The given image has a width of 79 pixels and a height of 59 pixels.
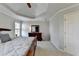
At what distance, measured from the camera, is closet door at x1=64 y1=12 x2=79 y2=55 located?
13.2ft

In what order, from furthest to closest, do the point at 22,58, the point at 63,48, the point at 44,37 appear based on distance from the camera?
1. the point at 44,37
2. the point at 63,48
3. the point at 22,58

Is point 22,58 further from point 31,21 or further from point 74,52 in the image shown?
point 31,21

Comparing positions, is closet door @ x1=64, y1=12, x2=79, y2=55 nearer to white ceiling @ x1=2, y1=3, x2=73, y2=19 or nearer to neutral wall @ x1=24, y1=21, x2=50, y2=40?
white ceiling @ x1=2, y1=3, x2=73, y2=19

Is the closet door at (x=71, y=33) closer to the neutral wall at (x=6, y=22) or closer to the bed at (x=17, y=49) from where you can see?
the bed at (x=17, y=49)

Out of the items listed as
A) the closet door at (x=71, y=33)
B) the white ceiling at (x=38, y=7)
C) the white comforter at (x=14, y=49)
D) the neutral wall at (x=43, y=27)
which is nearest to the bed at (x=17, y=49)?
the white comforter at (x=14, y=49)

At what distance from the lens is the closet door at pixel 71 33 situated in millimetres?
4027

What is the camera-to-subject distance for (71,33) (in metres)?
4.31

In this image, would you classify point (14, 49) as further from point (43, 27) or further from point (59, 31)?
point (43, 27)

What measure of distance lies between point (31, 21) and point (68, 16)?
3477 mm

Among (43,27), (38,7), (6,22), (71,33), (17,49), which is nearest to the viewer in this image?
(17,49)

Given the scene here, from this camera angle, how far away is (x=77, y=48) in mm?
4023

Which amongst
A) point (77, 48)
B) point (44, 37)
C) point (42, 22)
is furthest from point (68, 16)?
point (44, 37)

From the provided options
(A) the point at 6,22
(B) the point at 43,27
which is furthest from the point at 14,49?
(B) the point at 43,27

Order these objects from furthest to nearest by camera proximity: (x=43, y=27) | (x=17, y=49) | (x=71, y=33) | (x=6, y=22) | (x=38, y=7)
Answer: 1. (x=43, y=27)
2. (x=6, y=22)
3. (x=38, y=7)
4. (x=71, y=33)
5. (x=17, y=49)
